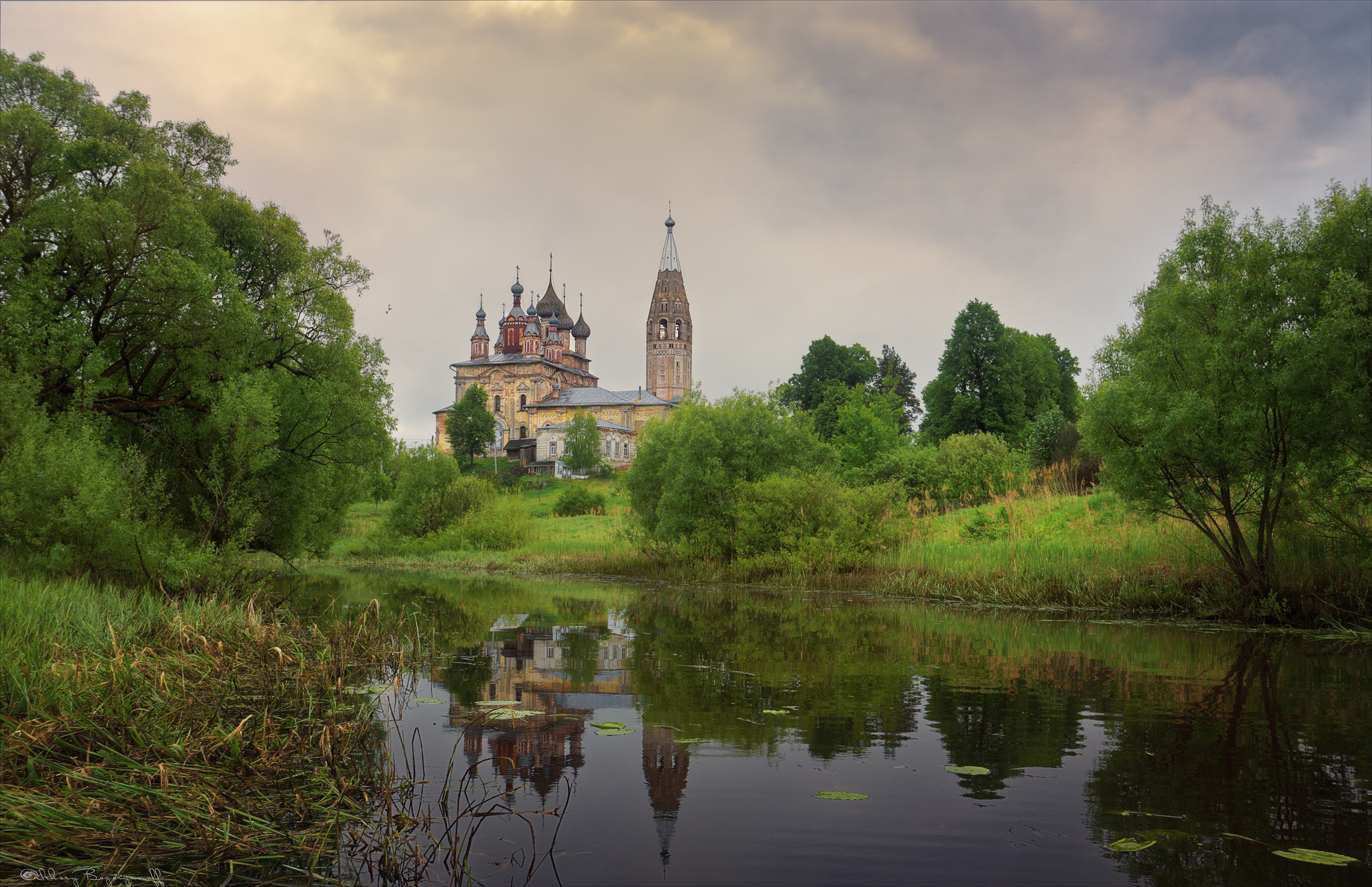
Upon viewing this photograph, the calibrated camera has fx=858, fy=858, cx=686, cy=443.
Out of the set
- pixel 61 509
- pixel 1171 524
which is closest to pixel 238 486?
pixel 61 509

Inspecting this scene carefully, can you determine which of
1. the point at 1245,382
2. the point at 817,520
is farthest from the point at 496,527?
the point at 1245,382

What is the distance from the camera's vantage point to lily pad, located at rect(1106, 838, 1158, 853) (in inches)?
179

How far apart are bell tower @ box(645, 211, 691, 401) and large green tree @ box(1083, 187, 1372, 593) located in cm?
11571

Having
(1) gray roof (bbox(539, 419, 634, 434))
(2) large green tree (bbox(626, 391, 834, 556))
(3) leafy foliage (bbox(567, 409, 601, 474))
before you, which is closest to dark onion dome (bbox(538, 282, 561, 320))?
(1) gray roof (bbox(539, 419, 634, 434))

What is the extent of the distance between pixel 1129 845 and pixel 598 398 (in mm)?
95712

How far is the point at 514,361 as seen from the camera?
103438 millimetres

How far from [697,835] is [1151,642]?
1029 centimetres

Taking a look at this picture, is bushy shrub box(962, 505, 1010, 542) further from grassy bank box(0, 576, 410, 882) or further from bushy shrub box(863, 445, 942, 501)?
grassy bank box(0, 576, 410, 882)

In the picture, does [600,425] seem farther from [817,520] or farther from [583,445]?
[817,520]

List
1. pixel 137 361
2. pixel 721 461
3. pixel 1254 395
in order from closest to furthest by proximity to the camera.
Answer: pixel 1254 395 < pixel 137 361 < pixel 721 461

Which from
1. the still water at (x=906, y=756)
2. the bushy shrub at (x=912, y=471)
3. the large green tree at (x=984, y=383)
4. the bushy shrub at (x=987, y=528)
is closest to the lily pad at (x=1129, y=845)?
the still water at (x=906, y=756)

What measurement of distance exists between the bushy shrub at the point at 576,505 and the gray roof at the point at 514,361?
4909cm

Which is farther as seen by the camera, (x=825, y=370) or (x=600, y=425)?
(x=600, y=425)

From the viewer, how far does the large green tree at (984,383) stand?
50906mm
